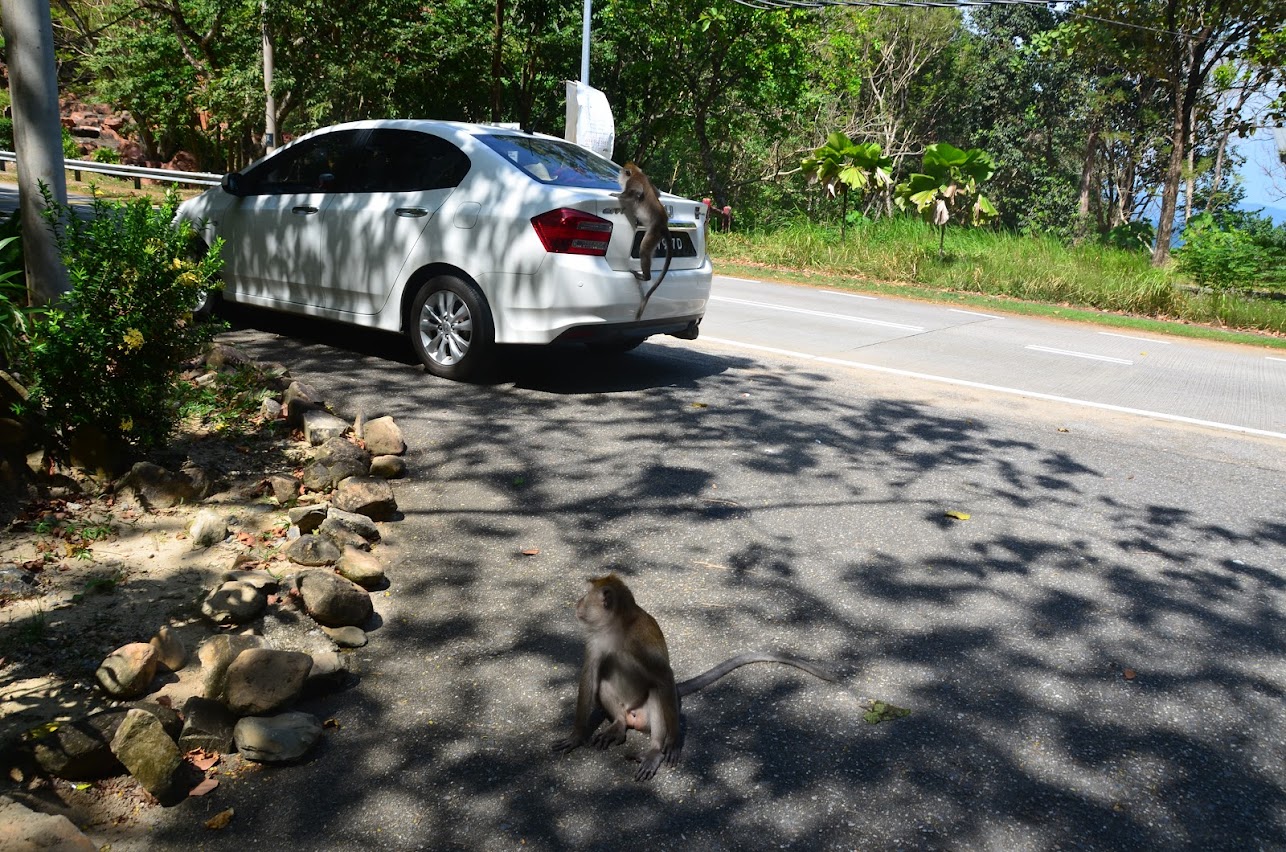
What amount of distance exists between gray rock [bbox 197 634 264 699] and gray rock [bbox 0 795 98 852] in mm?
720

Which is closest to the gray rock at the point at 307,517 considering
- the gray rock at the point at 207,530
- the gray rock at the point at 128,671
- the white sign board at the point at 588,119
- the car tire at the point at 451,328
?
the gray rock at the point at 207,530

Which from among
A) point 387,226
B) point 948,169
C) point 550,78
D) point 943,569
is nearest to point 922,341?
point 387,226

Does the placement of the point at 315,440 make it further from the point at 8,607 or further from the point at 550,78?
the point at 550,78

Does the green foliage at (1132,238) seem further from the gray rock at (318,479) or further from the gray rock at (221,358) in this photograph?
the gray rock at (318,479)

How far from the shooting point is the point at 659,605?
13.7 feet

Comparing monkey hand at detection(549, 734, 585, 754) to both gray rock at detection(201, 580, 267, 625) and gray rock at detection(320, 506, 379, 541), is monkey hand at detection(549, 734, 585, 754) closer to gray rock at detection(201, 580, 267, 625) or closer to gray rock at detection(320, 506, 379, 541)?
gray rock at detection(201, 580, 267, 625)

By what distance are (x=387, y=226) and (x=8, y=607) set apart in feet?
14.1

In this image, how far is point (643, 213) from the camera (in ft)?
23.5

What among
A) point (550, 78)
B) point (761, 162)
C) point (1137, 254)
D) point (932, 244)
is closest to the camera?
point (1137, 254)

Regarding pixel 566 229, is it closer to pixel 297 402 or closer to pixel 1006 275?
pixel 297 402

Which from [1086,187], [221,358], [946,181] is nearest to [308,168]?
[221,358]

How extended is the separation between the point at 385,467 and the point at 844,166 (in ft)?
63.2

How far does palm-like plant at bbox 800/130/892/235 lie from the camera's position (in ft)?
73.3

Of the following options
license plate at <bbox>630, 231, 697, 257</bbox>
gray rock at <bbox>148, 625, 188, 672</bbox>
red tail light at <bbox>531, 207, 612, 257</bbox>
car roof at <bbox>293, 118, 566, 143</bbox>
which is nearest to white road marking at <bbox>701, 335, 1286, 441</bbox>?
license plate at <bbox>630, 231, 697, 257</bbox>
